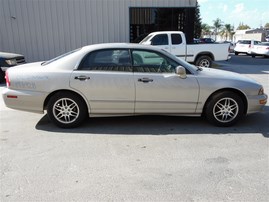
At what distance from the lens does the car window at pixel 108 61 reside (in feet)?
15.0

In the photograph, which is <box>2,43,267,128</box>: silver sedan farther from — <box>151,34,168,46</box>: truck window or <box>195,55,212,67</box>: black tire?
<box>195,55,212,67</box>: black tire

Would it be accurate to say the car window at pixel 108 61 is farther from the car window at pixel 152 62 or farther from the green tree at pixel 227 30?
the green tree at pixel 227 30

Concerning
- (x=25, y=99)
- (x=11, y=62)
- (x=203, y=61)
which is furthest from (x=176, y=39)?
(x=25, y=99)

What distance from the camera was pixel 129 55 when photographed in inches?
183

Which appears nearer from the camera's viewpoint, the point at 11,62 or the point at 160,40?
the point at 11,62

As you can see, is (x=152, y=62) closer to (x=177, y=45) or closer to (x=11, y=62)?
(x=11, y=62)

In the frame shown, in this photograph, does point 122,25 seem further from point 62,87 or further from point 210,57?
point 62,87

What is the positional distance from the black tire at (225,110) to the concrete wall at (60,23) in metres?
9.76

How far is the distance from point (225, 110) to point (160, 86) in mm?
1291

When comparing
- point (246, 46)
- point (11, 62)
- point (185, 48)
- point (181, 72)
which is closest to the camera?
point (181, 72)

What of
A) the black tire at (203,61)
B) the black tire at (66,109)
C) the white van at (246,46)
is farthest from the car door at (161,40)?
the white van at (246,46)

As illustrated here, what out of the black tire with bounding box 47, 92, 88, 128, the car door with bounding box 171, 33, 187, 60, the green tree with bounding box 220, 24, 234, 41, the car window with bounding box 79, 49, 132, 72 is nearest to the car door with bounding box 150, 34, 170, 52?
the car door with bounding box 171, 33, 187, 60

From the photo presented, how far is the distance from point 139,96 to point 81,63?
3.82ft

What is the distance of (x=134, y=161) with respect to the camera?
11.5ft
